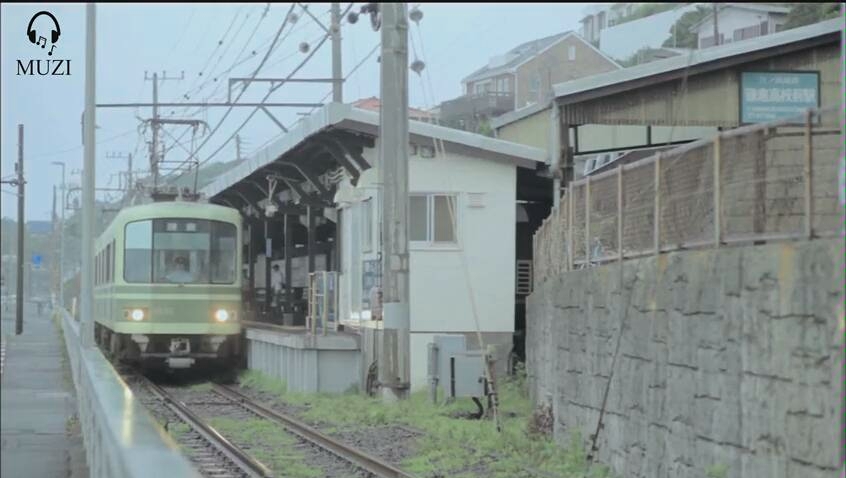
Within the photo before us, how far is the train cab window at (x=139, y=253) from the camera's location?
21.3 metres

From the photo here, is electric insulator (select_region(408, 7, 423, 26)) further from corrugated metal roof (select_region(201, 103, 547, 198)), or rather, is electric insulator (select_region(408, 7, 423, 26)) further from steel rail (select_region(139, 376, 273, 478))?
steel rail (select_region(139, 376, 273, 478))

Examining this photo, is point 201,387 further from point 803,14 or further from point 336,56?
point 803,14

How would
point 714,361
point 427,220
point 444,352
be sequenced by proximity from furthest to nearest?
point 427,220 → point 444,352 → point 714,361

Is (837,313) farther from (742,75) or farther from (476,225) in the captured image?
(476,225)

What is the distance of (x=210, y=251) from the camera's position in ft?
71.0

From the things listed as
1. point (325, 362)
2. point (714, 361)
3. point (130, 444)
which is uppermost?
point (714, 361)

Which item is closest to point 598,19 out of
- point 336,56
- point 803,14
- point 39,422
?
point 803,14

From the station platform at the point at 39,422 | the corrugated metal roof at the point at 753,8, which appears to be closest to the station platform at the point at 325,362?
the station platform at the point at 39,422

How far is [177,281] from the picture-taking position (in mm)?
21281

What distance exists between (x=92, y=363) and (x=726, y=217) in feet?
21.4

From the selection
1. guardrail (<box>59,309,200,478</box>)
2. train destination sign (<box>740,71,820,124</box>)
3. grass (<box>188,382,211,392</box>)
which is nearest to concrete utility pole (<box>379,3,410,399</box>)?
train destination sign (<box>740,71,820,124</box>)

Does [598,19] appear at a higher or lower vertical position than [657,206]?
higher

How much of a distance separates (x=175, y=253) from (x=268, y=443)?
27.9ft

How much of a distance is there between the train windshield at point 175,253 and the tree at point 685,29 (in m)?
16.2
